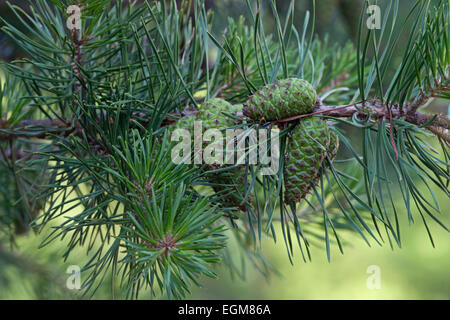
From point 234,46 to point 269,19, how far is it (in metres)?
0.49

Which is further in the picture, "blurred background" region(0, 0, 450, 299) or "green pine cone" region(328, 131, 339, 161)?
"blurred background" region(0, 0, 450, 299)

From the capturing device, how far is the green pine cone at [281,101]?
0.83ft

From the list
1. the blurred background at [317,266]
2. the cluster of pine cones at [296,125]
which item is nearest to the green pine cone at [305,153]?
the cluster of pine cones at [296,125]

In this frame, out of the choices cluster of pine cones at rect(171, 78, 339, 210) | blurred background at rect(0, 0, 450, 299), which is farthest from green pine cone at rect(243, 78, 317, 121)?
blurred background at rect(0, 0, 450, 299)

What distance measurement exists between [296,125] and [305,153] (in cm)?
2

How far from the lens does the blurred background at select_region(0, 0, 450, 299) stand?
0.64 meters

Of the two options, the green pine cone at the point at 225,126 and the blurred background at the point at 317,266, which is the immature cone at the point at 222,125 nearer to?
the green pine cone at the point at 225,126

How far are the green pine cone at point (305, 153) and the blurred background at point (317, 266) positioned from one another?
0.91ft

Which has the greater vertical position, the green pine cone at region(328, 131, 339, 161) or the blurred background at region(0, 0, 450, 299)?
the green pine cone at region(328, 131, 339, 161)

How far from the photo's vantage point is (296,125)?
0.86 feet

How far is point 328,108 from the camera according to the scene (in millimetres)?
263

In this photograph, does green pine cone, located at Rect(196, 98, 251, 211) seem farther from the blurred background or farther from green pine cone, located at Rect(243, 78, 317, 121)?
the blurred background
